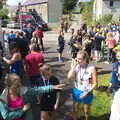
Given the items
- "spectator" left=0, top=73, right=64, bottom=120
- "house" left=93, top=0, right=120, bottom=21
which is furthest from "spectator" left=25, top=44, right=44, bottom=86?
"house" left=93, top=0, right=120, bottom=21

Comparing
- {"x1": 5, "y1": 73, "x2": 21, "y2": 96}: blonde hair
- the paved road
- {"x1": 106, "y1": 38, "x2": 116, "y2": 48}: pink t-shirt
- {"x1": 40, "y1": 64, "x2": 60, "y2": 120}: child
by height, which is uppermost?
{"x1": 5, "y1": 73, "x2": 21, "y2": 96}: blonde hair

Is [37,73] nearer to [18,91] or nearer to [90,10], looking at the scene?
[18,91]

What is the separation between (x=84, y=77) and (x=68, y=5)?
68.8m

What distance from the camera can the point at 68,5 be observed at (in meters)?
76.2

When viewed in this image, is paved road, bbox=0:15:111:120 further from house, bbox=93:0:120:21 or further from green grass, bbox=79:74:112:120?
house, bbox=93:0:120:21

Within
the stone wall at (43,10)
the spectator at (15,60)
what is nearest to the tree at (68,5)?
the stone wall at (43,10)

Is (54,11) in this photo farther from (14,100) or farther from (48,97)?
(14,100)

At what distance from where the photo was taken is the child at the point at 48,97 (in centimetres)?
729

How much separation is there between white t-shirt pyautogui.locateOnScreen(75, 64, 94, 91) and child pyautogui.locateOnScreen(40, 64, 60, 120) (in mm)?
839

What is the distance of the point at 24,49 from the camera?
50.0ft

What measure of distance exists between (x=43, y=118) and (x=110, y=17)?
43.4 meters

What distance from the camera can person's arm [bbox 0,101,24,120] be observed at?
600 centimetres

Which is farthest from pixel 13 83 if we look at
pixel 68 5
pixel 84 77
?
pixel 68 5

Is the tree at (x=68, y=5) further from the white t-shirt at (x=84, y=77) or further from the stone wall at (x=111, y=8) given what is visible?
the white t-shirt at (x=84, y=77)
